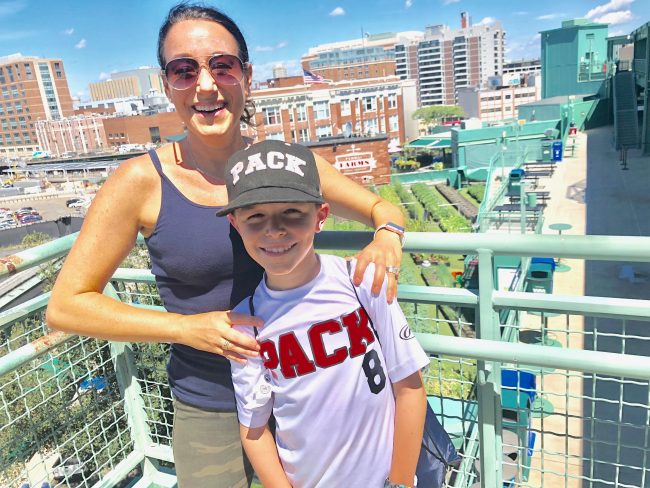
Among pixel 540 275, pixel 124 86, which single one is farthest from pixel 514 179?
pixel 124 86

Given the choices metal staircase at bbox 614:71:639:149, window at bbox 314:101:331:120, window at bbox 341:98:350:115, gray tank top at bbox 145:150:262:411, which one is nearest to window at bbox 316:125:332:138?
window at bbox 314:101:331:120

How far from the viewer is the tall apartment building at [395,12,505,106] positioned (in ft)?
388

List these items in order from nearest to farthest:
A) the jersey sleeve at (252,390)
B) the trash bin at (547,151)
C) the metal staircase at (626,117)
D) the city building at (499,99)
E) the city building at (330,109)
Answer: the jersey sleeve at (252,390)
the metal staircase at (626,117)
the trash bin at (547,151)
the city building at (330,109)
the city building at (499,99)

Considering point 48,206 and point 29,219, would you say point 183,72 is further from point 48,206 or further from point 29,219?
point 48,206

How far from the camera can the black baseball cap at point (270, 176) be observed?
138 cm

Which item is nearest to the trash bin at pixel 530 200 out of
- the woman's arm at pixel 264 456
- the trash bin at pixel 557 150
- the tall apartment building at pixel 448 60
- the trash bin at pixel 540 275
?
the trash bin at pixel 540 275

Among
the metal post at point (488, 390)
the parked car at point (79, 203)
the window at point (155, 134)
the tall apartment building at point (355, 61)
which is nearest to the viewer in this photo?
the metal post at point (488, 390)

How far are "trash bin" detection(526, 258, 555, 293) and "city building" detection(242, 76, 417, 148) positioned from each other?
108ft

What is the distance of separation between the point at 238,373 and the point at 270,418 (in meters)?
0.21

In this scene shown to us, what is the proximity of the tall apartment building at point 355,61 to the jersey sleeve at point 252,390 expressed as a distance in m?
81.9

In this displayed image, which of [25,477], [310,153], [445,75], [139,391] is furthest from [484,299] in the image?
[445,75]

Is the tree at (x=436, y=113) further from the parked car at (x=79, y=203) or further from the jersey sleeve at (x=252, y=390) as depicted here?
the jersey sleeve at (x=252, y=390)

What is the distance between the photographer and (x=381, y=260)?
4.98ft

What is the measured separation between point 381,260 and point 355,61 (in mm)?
107191
